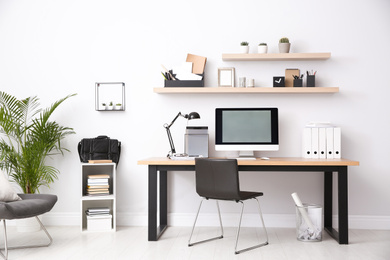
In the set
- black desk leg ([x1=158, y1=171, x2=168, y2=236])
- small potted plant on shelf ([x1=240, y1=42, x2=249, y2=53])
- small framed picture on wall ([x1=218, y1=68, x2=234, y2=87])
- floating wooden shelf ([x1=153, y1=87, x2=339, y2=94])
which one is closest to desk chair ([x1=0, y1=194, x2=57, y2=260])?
black desk leg ([x1=158, y1=171, x2=168, y2=236])

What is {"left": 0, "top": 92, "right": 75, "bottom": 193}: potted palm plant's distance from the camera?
4508 mm

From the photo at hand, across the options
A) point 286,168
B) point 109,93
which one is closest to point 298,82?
point 286,168

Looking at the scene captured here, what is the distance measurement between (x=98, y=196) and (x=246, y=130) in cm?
155

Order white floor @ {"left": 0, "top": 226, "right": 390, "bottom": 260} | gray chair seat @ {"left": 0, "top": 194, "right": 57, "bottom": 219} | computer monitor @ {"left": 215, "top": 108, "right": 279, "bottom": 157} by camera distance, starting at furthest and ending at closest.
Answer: computer monitor @ {"left": 215, "top": 108, "right": 279, "bottom": 157} → white floor @ {"left": 0, "top": 226, "right": 390, "bottom": 260} → gray chair seat @ {"left": 0, "top": 194, "right": 57, "bottom": 219}

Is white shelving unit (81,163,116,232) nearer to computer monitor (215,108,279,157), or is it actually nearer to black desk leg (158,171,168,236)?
black desk leg (158,171,168,236)

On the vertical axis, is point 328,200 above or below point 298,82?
below

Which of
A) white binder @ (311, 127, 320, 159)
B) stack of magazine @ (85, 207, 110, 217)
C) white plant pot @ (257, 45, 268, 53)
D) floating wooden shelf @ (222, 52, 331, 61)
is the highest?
white plant pot @ (257, 45, 268, 53)

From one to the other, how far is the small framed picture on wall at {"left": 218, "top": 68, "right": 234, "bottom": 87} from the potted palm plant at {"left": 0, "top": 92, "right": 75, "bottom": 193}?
1.53 meters

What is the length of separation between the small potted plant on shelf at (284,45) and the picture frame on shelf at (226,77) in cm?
51

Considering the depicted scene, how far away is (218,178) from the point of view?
12.4 feet

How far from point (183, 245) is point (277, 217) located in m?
1.17

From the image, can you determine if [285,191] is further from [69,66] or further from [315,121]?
[69,66]

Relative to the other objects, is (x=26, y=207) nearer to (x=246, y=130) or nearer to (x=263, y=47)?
(x=246, y=130)

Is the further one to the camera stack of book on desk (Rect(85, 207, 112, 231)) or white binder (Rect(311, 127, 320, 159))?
stack of book on desk (Rect(85, 207, 112, 231))
